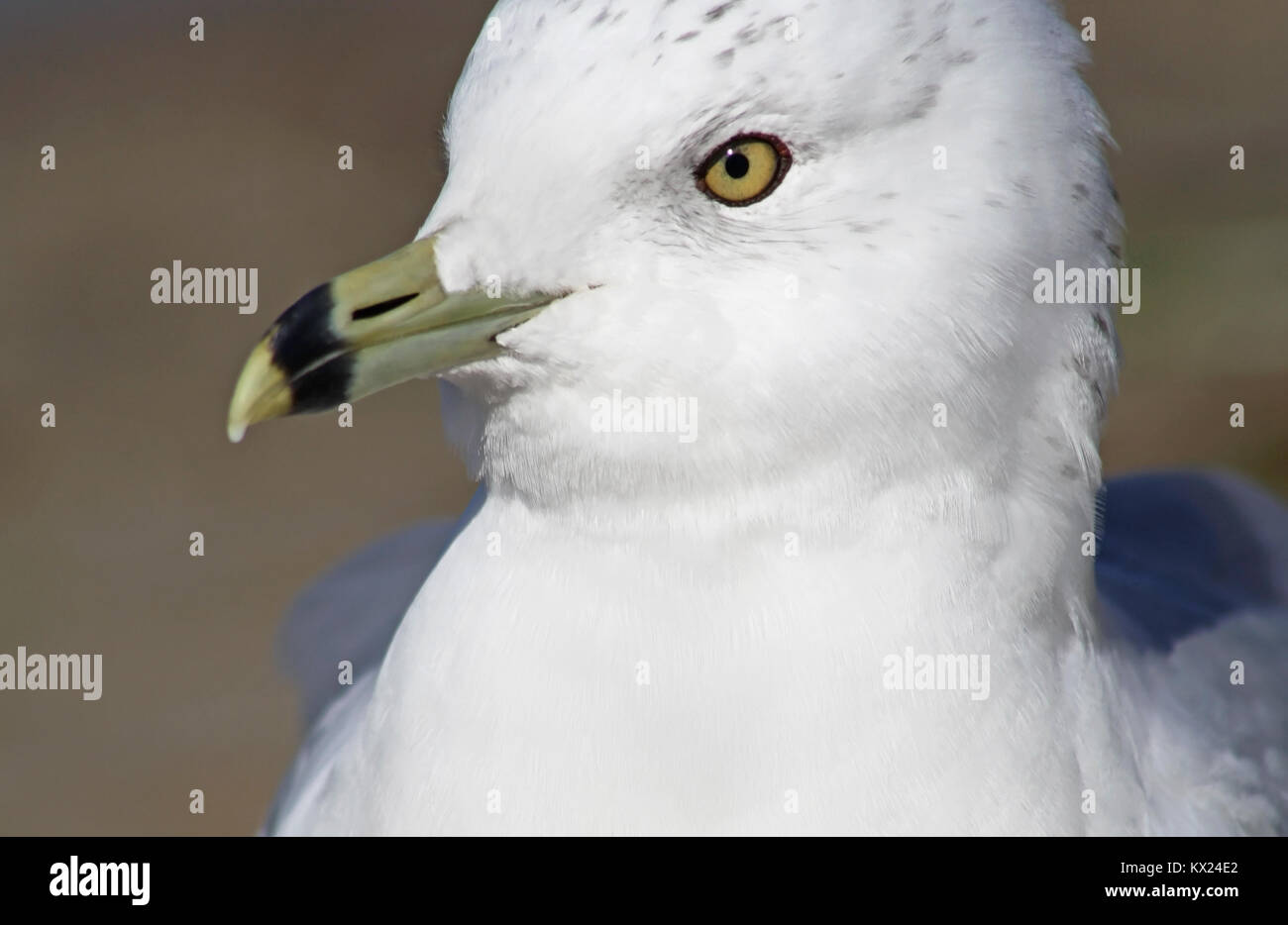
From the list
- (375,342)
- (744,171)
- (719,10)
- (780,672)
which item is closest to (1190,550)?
(780,672)

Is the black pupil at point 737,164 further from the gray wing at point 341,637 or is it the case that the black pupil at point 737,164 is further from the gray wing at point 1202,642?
the gray wing at point 341,637

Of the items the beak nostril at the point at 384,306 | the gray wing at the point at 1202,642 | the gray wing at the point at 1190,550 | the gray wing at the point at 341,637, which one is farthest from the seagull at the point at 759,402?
the gray wing at the point at 1190,550

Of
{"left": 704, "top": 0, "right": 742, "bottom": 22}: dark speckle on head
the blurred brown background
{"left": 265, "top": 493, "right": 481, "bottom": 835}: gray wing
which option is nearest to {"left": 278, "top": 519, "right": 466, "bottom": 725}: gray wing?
{"left": 265, "top": 493, "right": 481, "bottom": 835}: gray wing

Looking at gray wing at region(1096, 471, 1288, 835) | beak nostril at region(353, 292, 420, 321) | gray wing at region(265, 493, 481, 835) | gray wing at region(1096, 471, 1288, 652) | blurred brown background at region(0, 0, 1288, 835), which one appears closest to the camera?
beak nostril at region(353, 292, 420, 321)

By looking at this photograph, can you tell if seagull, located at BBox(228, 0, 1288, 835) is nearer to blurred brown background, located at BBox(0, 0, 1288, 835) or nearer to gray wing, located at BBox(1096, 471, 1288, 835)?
gray wing, located at BBox(1096, 471, 1288, 835)

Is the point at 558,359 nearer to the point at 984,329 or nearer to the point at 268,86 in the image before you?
the point at 984,329
